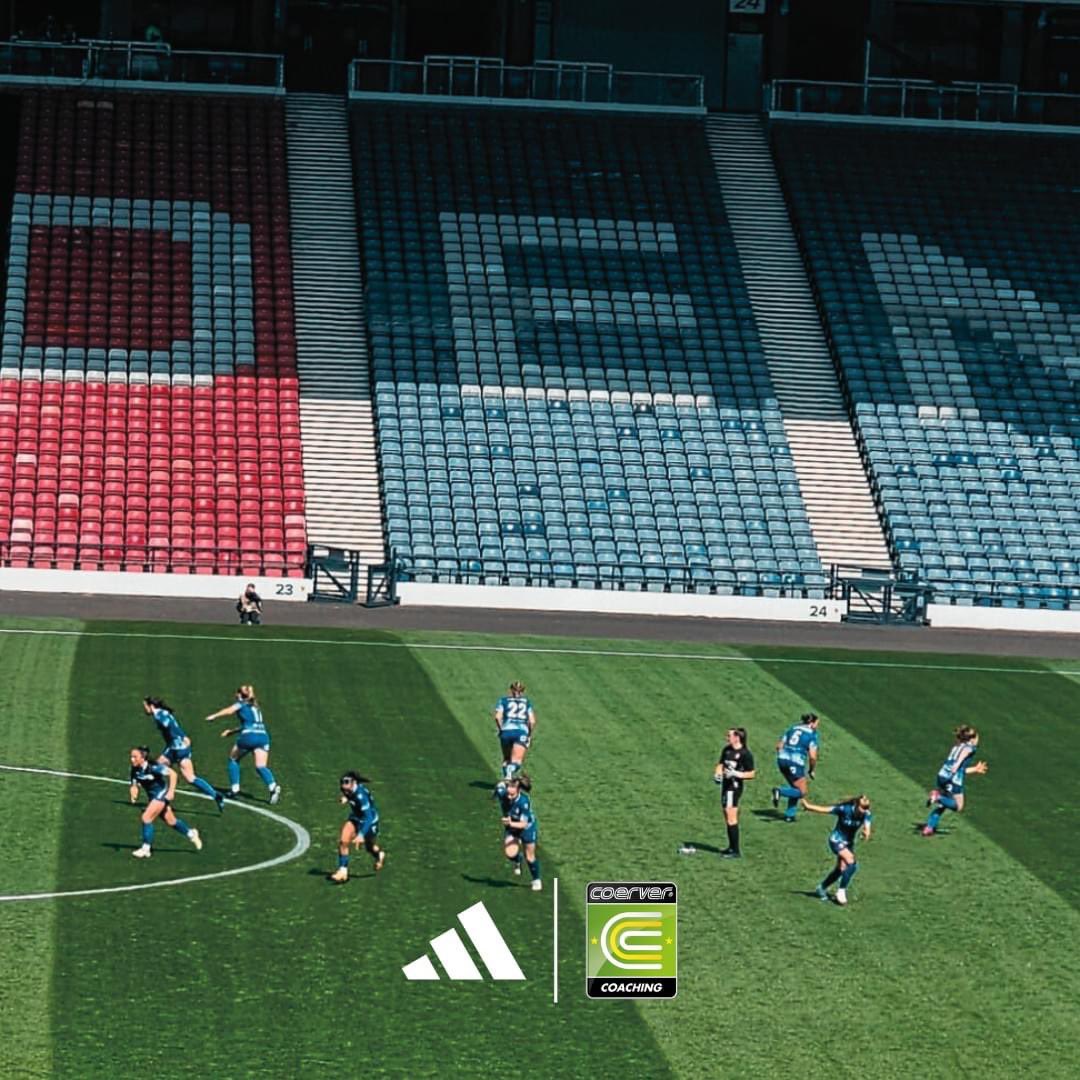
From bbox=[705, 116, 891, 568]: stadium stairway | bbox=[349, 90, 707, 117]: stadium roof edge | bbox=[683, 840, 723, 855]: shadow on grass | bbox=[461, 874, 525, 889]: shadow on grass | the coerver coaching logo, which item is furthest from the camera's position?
bbox=[349, 90, 707, 117]: stadium roof edge

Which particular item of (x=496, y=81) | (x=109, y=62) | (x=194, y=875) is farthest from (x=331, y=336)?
(x=194, y=875)

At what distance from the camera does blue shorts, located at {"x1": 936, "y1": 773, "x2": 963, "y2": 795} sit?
111 feet

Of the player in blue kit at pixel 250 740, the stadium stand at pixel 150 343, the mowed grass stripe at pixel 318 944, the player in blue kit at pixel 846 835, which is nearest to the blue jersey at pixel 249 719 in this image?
the player in blue kit at pixel 250 740

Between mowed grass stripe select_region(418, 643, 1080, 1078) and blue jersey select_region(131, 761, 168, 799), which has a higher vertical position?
blue jersey select_region(131, 761, 168, 799)

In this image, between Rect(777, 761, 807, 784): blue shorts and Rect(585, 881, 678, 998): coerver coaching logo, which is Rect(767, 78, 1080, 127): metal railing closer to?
Rect(777, 761, 807, 784): blue shorts

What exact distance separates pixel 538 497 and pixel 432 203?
13172mm

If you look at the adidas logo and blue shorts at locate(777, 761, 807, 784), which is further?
blue shorts at locate(777, 761, 807, 784)

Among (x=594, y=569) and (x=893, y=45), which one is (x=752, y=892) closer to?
(x=594, y=569)

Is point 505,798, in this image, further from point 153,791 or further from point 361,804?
point 153,791

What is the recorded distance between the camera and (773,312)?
2581 inches

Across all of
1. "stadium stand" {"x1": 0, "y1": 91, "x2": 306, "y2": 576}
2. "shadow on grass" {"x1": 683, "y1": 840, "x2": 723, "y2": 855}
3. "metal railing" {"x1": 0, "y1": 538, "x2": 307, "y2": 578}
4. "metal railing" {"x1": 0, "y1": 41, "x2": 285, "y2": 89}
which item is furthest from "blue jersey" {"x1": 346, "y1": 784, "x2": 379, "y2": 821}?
"metal railing" {"x1": 0, "y1": 41, "x2": 285, "y2": 89}

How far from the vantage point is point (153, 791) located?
30.2m

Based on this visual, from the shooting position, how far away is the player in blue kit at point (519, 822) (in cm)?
2928

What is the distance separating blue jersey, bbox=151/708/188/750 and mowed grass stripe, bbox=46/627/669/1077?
1.23 meters
